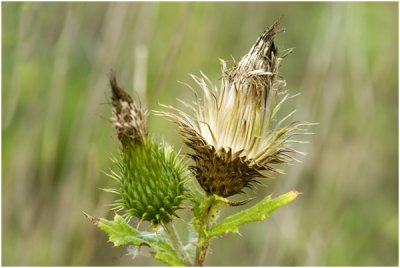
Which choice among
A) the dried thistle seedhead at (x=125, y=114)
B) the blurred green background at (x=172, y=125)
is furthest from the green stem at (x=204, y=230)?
the blurred green background at (x=172, y=125)

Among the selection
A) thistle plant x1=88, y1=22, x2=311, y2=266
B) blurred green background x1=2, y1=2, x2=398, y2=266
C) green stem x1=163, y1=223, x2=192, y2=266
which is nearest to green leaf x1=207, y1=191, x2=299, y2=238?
thistle plant x1=88, y1=22, x2=311, y2=266

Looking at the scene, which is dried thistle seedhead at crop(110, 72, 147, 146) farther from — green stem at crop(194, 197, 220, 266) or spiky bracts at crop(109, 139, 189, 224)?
green stem at crop(194, 197, 220, 266)

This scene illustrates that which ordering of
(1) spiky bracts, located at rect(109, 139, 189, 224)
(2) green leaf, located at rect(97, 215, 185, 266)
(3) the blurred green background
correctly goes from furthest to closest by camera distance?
(3) the blurred green background → (1) spiky bracts, located at rect(109, 139, 189, 224) → (2) green leaf, located at rect(97, 215, 185, 266)

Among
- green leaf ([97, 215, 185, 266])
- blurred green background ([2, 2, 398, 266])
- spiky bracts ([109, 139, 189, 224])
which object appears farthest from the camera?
blurred green background ([2, 2, 398, 266])

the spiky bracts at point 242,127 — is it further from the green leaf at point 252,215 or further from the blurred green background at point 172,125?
the blurred green background at point 172,125

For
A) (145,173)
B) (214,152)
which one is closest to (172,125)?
(145,173)

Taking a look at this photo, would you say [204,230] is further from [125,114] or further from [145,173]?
[125,114]
